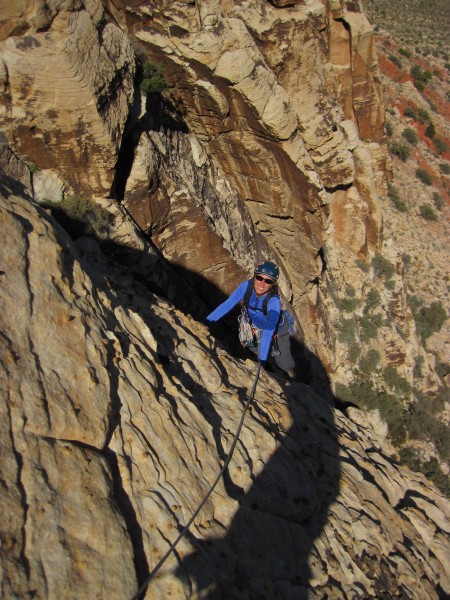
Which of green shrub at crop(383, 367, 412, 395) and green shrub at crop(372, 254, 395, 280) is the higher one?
green shrub at crop(372, 254, 395, 280)

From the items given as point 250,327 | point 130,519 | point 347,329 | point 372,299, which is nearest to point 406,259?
point 372,299

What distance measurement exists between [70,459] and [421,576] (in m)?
5.27

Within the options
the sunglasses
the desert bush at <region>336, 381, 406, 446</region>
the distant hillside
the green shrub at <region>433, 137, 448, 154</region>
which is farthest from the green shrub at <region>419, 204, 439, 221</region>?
the distant hillside

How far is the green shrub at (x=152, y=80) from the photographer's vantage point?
10427 mm

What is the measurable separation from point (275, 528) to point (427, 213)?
23874 mm

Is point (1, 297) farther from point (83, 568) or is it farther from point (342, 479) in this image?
point (342, 479)

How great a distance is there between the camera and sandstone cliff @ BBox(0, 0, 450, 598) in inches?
148

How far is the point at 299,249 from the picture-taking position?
15.6 metres

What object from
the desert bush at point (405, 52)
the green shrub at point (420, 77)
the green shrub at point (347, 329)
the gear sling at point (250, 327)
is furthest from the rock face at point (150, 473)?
the desert bush at point (405, 52)

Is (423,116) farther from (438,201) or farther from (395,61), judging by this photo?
(438,201)

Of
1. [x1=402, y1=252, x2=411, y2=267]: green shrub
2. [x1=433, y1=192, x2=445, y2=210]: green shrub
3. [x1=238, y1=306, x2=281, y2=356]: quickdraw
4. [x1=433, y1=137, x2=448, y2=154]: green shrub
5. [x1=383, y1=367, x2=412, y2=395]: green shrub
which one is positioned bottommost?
[x1=238, y1=306, x2=281, y2=356]: quickdraw

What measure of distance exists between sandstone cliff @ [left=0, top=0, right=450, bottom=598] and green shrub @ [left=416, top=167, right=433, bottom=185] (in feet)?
42.8

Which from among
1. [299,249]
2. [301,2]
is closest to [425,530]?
[299,249]

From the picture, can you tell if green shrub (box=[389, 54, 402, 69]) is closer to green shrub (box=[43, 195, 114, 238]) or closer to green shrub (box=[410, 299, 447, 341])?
green shrub (box=[410, 299, 447, 341])
